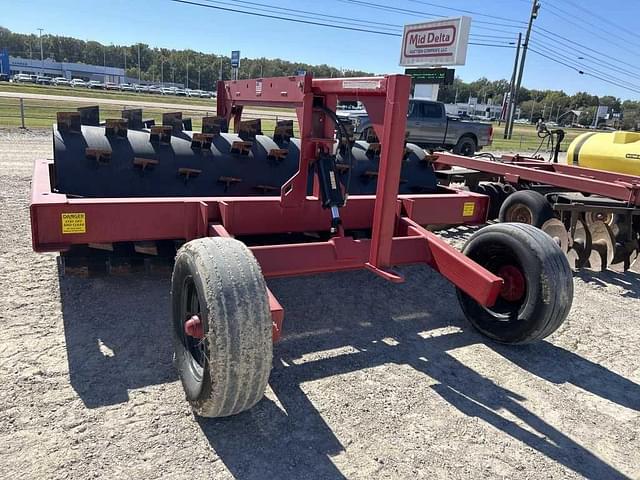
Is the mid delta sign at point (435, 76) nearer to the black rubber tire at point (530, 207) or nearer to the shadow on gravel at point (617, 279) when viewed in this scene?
the black rubber tire at point (530, 207)

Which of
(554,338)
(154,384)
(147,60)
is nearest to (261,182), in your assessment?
(154,384)

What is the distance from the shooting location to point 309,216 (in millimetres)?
4164

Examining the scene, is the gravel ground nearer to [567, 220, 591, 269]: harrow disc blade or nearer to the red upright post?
the red upright post

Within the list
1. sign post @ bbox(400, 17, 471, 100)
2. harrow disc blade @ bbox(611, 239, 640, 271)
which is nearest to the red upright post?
harrow disc blade @ bbox(611, 239, 640, 271)

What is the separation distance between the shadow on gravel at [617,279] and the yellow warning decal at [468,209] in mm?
2141

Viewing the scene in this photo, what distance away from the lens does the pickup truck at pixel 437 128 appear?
61.3 feet

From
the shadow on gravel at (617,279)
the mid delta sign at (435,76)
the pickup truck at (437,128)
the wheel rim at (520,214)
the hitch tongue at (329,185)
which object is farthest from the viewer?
the mid delta sign at (435,76)

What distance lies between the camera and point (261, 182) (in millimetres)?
5090

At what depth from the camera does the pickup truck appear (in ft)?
61.3

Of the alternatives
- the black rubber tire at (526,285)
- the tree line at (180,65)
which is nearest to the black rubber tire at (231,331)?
the black rubber tire at (526,285)

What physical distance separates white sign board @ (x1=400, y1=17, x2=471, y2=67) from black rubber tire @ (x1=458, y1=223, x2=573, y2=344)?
29907 millimetres

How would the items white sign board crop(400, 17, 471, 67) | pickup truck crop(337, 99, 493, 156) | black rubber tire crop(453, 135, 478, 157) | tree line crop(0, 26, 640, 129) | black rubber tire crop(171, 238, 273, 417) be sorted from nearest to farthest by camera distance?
black rubber tire crop(171, 238, 273, 417)
pickup truck crop(337, 99, 493, 156)
black rubber tire crop(453, 135, 478, 157)
white sign board crop(400, 17, 471, 67)
tree line crop(0, 26, 640, 129)

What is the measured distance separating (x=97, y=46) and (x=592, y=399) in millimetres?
165765

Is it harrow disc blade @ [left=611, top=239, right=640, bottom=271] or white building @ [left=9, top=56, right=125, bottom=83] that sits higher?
white building @ [left=9, top=56, right=125, bottom=83]
